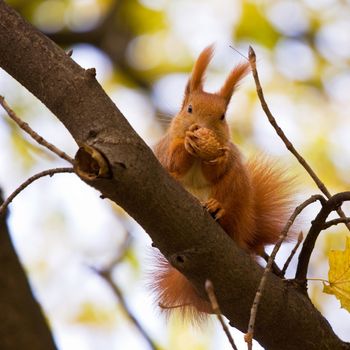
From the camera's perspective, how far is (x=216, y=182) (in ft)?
6.81

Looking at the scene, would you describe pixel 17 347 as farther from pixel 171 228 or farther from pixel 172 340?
pixel 172 340

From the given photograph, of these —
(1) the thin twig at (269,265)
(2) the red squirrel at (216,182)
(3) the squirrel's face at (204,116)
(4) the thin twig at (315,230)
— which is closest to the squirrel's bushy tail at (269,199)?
(2) the red squirrel at (216,182)

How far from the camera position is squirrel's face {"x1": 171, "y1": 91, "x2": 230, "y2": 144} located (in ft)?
7.22

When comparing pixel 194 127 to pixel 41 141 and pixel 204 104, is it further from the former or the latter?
pixel 41 141

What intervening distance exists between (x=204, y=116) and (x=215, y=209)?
1.15 feet

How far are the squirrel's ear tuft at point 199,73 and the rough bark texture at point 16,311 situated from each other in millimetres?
642

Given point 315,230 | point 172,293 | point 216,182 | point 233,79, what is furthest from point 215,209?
point 233,79

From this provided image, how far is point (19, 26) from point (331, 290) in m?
A: 0.81

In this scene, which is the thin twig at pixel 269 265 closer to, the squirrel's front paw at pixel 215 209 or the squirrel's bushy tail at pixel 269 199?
the squirrel's front paw at pixel 215 209

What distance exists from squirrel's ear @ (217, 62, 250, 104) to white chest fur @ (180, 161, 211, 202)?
0.36 meters

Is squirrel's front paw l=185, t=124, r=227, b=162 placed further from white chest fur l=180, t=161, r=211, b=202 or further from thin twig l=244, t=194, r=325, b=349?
thin twig l=244, t=194, r=325, b=349

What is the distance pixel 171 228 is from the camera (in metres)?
1.49

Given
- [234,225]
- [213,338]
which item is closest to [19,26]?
[234,225]

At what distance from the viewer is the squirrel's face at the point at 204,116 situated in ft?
7.22
